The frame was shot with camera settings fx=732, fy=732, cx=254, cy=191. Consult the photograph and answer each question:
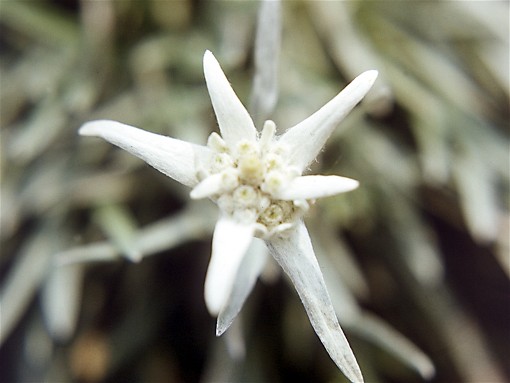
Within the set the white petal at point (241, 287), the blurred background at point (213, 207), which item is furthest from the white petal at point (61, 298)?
the white petal at point (241, 287)

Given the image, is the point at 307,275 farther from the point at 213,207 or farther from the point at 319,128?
the point at 213,207

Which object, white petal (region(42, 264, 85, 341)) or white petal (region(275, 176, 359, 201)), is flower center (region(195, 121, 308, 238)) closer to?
white petal (region(275, 176, 359, 201))

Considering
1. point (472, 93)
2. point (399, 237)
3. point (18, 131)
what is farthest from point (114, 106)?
point (472, 93)

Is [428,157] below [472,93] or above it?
below

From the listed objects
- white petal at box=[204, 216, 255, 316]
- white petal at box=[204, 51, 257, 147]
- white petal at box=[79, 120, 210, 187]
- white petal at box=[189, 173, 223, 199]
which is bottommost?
white petal at box=[204, 216, 255, 316]

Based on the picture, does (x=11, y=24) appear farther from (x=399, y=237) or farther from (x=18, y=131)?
(x=399, y=237)

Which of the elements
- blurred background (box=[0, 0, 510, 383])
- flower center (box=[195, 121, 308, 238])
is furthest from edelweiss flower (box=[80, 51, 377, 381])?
blurred background (box=[0, 0, 510, 383])

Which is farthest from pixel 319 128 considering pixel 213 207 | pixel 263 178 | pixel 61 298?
pixel 61 298
